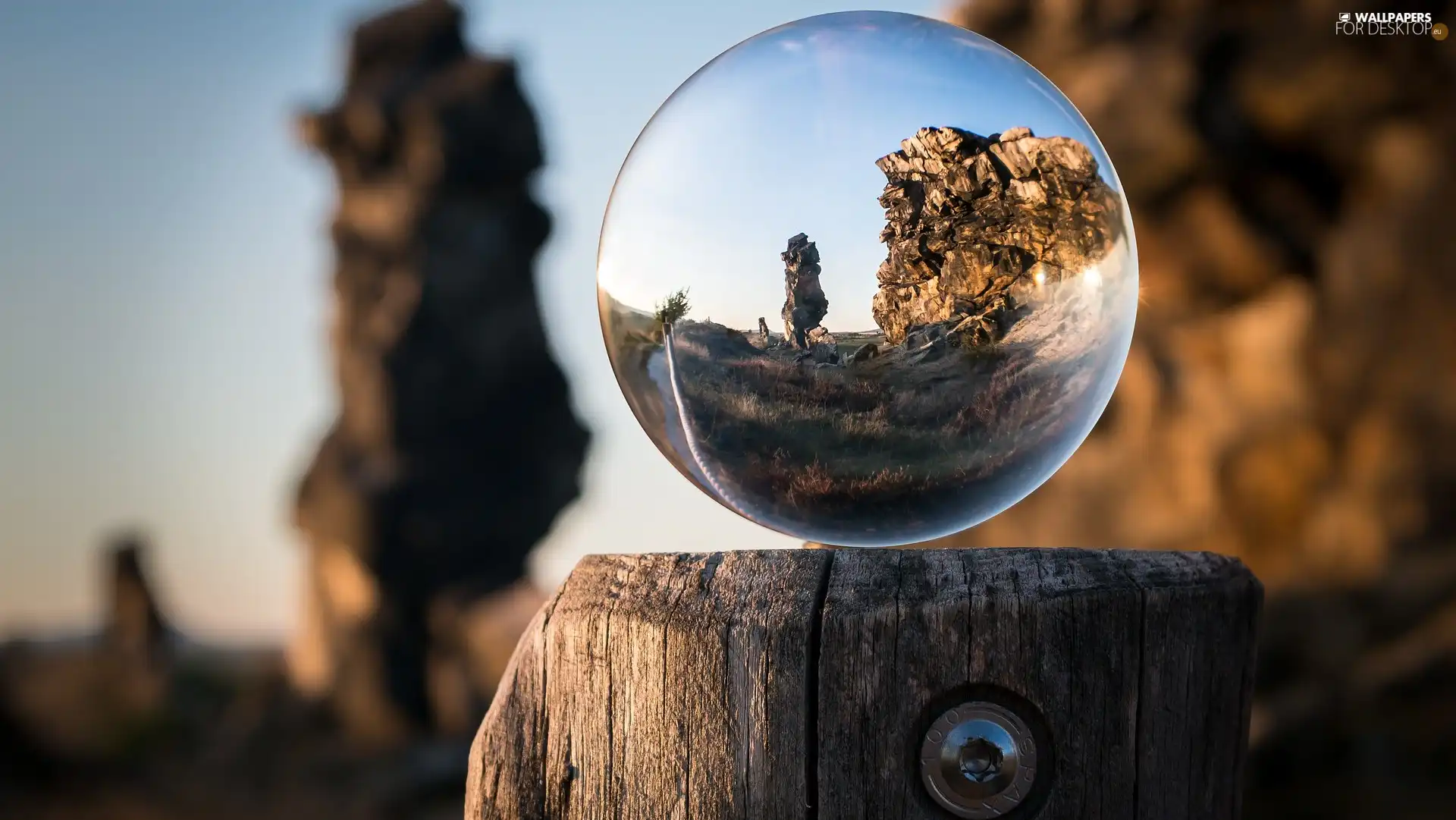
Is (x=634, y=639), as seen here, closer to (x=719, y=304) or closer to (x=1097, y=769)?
(x=719, y=304)

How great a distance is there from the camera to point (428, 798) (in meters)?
13.4

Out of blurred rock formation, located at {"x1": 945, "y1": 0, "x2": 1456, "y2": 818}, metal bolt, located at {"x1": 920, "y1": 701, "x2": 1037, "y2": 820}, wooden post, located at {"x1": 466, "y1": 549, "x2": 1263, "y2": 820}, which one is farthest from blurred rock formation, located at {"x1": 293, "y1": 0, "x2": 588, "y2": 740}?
metal bolt, located at {"x1": 920, "y1": 701, "x2": 1037, "y2": 820}

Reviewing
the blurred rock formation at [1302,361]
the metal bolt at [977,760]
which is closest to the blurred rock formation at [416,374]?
the blurred rock formation at [1302,361]

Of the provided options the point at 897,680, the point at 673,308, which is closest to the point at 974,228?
the point at 673,308

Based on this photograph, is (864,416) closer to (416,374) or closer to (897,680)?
(897,680)

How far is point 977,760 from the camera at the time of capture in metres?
1.36

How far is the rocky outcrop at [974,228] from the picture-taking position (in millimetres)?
1435

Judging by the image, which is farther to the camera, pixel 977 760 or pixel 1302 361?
pixel 1302 361

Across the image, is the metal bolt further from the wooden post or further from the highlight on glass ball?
the highlight on glass ball

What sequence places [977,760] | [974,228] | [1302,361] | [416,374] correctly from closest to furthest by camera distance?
[977,760], [974,228], [1302,361], [416,374]

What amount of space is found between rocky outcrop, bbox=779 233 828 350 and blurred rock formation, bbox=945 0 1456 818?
6.84 metres

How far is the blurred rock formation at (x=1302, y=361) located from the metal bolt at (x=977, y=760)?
6575 mm

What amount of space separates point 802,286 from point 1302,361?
7.62m

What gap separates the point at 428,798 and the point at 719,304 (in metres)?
13.4
